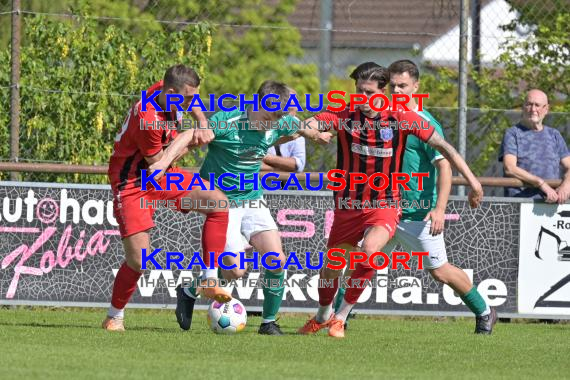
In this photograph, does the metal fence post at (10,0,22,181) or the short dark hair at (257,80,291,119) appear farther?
the metal fence post at (10,0,22,181)

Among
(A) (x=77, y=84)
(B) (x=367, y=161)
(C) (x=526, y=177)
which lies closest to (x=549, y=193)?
(C) (x=526, y=177)

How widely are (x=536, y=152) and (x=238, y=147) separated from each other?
11.8 ft

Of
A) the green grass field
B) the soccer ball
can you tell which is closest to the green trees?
the green grass field

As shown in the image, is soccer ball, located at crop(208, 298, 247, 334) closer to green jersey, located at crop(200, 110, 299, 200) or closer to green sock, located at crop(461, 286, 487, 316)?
green jersey, located at crop(200, 110, 299, 200)

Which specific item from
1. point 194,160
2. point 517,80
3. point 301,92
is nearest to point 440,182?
point 194,160

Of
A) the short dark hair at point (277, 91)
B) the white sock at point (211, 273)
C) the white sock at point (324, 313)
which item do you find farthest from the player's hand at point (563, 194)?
the white sock at point (211, 273)

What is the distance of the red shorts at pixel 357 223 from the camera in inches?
378

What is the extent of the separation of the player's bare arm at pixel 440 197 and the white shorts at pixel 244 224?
1228 mm

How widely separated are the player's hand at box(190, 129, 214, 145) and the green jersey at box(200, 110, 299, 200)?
0.21 ft

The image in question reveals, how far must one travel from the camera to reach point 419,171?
33.4 feet

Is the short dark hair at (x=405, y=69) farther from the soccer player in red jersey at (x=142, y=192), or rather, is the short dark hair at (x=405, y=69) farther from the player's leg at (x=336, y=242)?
the soccer player in red jersey at (x=142, y=192)

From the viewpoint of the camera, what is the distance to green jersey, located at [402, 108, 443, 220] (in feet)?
33.1

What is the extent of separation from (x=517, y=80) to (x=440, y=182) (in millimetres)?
4773

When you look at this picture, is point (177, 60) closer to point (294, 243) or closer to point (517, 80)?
point (294, 243)
